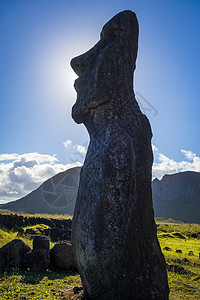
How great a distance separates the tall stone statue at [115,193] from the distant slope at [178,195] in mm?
152150

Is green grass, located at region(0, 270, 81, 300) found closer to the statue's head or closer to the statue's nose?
the statue's head

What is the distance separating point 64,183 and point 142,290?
591 ft

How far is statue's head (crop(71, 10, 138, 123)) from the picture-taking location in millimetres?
5137

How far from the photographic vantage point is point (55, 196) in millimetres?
169500

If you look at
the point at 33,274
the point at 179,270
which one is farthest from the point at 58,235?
the point at 179,270

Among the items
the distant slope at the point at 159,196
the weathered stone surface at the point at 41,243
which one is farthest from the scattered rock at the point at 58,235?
the distant slope at the point at 159,196

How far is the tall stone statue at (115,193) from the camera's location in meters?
3.85

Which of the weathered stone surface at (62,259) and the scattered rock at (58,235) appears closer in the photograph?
the weathered stone surface at (62,259)

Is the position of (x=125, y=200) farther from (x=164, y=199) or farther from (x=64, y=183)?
(x=164, y=199)

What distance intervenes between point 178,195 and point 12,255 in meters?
186

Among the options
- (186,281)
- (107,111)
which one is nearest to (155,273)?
(107,111)

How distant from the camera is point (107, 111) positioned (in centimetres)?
509

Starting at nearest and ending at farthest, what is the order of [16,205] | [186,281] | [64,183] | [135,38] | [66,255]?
[135,38] < [186,281] < [66,255] < [16,205] < [64,183]

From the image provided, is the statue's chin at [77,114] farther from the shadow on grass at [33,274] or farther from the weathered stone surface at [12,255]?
the weathered stone surface at [12,255]
